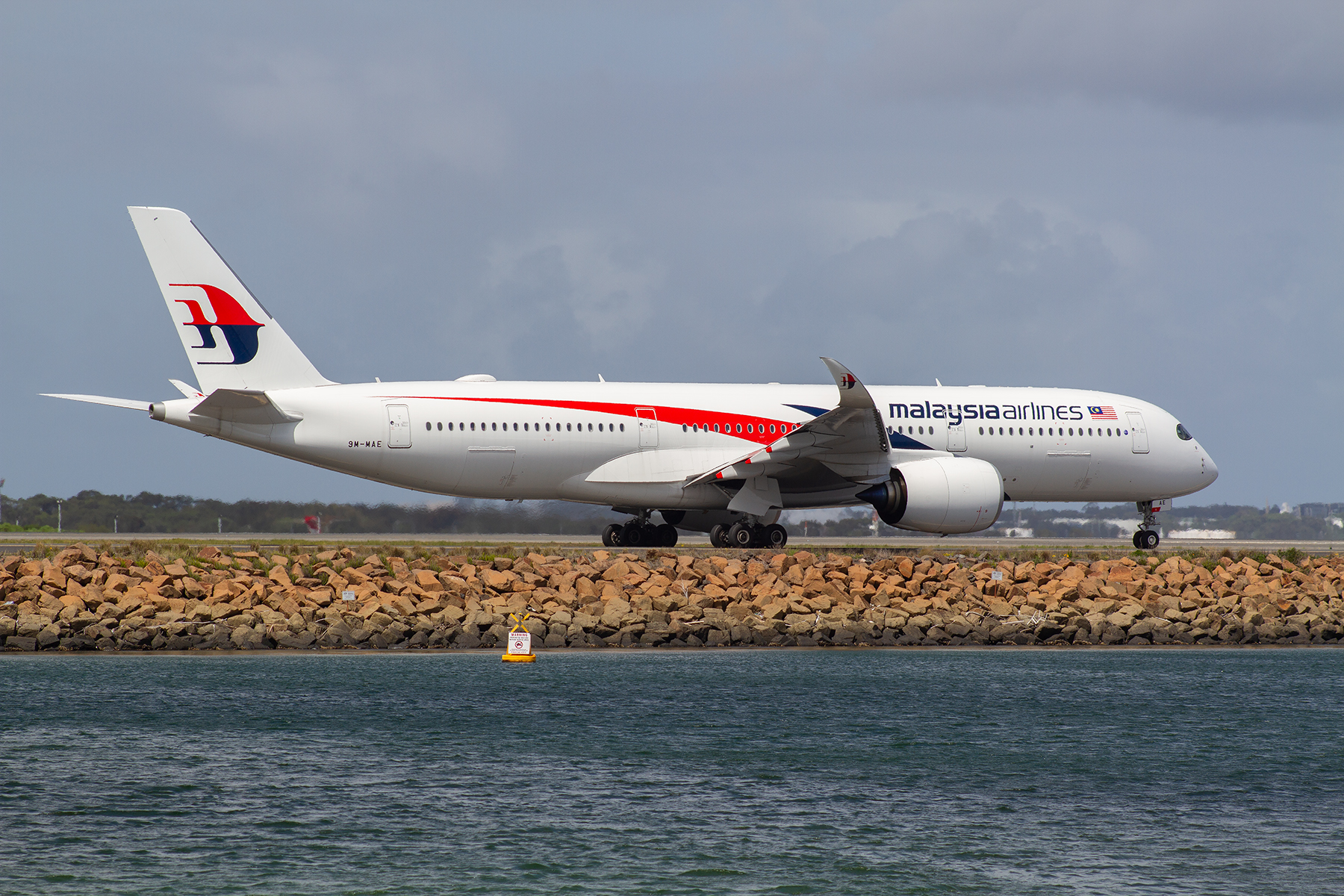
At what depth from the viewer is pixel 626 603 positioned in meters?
20.5

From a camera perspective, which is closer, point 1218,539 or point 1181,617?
point 1181,617

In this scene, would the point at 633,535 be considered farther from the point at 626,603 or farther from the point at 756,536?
the point at 626,603

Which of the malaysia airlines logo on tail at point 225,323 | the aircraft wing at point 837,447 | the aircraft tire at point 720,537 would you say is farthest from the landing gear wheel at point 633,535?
the malaysia airlines logo on tail at point 225,323

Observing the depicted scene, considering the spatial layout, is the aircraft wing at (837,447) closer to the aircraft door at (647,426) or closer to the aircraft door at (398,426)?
the aircraft door at (647,426)

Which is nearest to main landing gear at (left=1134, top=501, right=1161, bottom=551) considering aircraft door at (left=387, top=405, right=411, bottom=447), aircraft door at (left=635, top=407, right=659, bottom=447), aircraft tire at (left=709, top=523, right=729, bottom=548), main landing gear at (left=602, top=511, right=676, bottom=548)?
aircraft tire at (left=709, top=523, right=729, bottom=548)

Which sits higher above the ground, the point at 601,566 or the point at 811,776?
the point at 601,566

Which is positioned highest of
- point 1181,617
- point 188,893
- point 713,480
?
point 713,480

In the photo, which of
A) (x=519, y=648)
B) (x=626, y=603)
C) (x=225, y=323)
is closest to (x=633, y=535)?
(x=225, y=323)

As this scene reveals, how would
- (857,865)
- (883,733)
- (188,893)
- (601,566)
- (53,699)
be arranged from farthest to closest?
1. (601,566)
2. (53,699)
3. (883,733)
4. (857,865)
5. (188,893)

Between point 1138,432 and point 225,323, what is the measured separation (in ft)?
67.7

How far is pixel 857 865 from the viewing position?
9.48 meters

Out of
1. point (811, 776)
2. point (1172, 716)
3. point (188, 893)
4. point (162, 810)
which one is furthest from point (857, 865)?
point (1172, 716)

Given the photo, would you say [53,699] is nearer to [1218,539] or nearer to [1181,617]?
[1181,617]

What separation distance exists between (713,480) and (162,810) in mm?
19301
